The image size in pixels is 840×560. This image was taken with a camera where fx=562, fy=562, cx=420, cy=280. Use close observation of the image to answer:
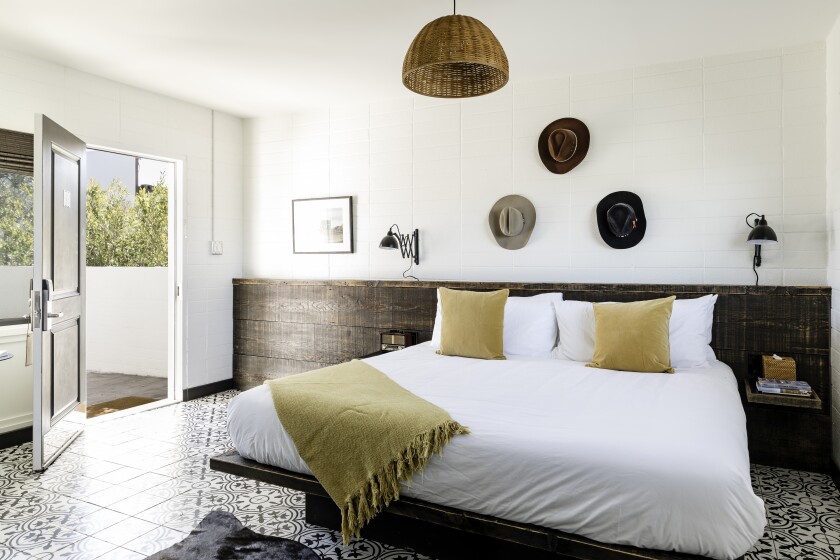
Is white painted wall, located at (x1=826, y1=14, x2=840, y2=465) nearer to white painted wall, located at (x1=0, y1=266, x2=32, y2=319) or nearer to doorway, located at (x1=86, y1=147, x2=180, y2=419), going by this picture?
doorway, located at (x1=86, y1=147, x2=180, y2=419)

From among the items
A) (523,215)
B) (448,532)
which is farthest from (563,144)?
(448,532)

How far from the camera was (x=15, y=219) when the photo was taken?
4012mm

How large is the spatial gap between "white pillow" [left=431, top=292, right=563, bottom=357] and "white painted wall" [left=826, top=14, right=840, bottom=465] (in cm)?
162

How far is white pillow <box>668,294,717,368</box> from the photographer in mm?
3348

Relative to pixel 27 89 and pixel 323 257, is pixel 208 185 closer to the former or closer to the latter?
pixel 323 257

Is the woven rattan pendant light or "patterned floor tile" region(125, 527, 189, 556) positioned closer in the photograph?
the woven rattan pendant light

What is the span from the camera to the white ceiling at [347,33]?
3150 millimetres

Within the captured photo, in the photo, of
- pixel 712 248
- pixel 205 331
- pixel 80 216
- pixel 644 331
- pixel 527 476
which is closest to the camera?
pixel 527 476

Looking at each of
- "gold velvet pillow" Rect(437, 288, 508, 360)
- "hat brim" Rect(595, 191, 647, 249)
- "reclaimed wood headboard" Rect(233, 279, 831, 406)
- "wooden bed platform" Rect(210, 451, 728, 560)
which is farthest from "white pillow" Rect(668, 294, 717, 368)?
"wooden bed platform" Rect(210, 451, 728, 560)

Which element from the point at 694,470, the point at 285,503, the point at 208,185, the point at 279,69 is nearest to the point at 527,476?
the point at 694,470

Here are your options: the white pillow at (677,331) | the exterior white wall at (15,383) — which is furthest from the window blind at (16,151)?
the white pillow at (677,331)

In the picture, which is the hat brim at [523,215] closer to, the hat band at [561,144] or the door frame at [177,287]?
the hat band at [561,144]

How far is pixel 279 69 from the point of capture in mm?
4207

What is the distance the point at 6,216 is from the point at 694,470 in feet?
14.7
